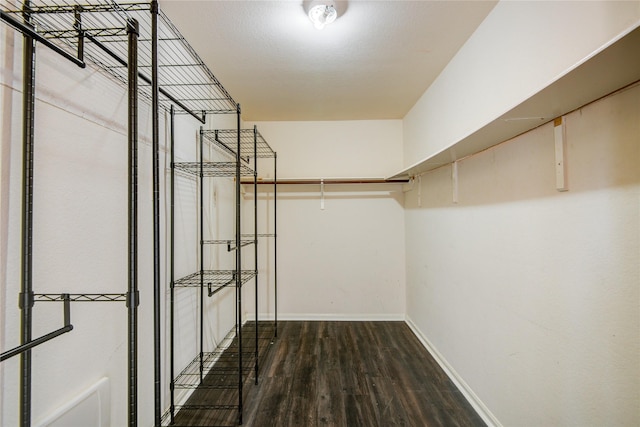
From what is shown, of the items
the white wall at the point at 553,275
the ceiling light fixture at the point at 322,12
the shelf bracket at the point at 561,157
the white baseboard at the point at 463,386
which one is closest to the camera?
the white wall at the point at 553,275

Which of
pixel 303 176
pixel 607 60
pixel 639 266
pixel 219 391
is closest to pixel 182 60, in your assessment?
pixel 303 176

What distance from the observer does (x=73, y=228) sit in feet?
3.37

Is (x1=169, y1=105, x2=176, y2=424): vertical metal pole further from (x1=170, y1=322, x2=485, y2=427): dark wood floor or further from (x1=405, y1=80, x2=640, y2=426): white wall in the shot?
(x1=405, y1=80, x2=640, y2=426): white wall

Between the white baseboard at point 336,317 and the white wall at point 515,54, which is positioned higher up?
the white wall at point 515,54

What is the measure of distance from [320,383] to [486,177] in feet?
6.33

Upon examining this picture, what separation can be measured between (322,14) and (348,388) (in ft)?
8.26

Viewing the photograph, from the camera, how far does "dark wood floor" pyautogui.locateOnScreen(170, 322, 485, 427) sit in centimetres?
169

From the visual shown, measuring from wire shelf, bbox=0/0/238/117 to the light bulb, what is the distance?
67cm

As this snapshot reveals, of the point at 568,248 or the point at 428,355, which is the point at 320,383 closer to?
the point at 428,355

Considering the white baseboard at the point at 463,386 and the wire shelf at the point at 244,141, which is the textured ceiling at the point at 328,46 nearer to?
the wire shelf at the point at 244,141

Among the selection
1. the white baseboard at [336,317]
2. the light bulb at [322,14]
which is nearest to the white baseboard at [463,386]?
the white baseboard at [336,317]

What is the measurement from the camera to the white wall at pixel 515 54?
0.95m

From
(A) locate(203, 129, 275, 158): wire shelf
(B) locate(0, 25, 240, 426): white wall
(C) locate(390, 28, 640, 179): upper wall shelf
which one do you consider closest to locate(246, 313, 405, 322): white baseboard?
(B) locate(0, 25, 240, 426): white wall

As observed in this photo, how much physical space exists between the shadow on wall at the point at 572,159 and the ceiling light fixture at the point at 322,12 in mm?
1228
